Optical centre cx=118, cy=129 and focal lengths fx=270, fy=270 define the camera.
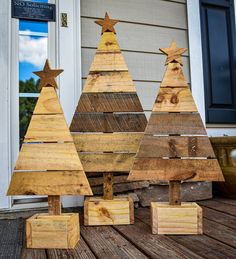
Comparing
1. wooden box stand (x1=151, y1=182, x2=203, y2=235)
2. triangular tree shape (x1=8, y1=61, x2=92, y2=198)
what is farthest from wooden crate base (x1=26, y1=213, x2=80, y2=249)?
wooden box stand (x1=151, y1=182, x2=203, y2=235)

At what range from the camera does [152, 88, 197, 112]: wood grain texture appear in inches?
46.8

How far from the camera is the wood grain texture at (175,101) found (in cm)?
119

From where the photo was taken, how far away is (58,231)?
1.01m

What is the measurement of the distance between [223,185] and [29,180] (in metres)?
1.32

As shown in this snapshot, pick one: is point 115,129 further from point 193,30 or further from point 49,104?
point 193,30

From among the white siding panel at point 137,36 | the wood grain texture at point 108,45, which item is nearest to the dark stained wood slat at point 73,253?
the wood grain texture at point 108,45

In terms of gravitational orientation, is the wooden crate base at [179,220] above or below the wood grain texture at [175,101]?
below

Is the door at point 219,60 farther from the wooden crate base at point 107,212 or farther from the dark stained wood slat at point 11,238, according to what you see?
the dark stained wood slat at point 11,238

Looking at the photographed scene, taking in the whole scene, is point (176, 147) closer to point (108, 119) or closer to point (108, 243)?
point (108, 119)

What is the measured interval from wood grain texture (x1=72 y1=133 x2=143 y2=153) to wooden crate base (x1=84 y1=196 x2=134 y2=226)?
25 centimetres

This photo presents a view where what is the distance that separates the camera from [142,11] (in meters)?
1.88

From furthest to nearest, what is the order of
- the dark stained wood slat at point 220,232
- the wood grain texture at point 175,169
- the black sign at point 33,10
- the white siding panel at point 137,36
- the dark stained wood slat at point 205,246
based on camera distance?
the white siding panel at point 137,36 < the black sign at point 33,10 < the wood grain texture at point 175,169 < the dark stained wood slat at point 220,232 < the dark stained wood slat at point 205,246

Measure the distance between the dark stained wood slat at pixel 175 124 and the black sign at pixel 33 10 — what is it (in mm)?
985

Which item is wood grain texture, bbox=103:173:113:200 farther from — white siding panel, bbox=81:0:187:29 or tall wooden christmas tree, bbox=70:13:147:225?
white siding panel, bbox=81:0:187:29
